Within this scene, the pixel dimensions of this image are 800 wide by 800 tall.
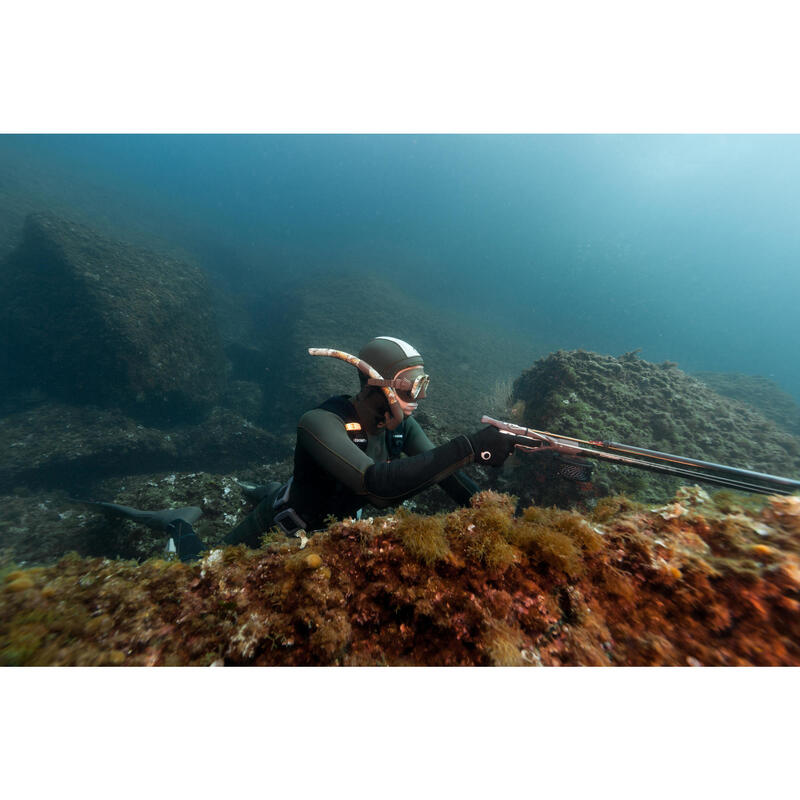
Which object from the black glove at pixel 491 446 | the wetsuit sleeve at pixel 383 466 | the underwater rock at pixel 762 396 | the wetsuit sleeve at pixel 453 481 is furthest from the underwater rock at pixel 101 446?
the underwater rock at pixel 762 396

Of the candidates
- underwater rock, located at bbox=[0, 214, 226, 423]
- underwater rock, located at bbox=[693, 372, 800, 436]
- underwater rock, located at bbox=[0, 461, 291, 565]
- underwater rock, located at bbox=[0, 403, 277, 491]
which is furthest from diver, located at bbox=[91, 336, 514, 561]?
underwater rock, located at bbox=[693, 372, 800, 436]

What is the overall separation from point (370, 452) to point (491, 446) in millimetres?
1171

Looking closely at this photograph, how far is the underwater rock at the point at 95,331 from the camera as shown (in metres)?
9.42

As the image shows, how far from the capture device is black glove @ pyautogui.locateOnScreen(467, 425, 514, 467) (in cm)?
221

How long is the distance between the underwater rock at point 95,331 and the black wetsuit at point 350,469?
369 inches

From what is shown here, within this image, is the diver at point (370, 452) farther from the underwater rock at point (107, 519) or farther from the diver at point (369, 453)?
the underwater rock at point (107, 519)

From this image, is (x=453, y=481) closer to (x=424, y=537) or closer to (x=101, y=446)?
(x=424, y=537)

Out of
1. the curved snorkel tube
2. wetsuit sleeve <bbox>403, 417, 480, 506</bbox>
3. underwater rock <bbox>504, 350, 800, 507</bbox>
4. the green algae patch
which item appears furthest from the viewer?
underwater rock <bbox>504, 350, 800, 507</bbox>

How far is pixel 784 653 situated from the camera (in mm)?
1080

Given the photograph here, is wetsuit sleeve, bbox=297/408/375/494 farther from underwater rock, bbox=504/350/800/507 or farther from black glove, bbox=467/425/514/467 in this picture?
underwater rock, bbox=504/350/800/507

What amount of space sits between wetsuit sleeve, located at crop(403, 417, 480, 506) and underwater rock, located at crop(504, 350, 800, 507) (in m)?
1.95

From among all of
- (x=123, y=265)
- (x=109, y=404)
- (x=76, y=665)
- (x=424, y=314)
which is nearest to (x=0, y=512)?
(x=109, y=404)

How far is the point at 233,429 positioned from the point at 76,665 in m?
9.66

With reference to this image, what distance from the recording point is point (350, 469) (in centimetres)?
218
